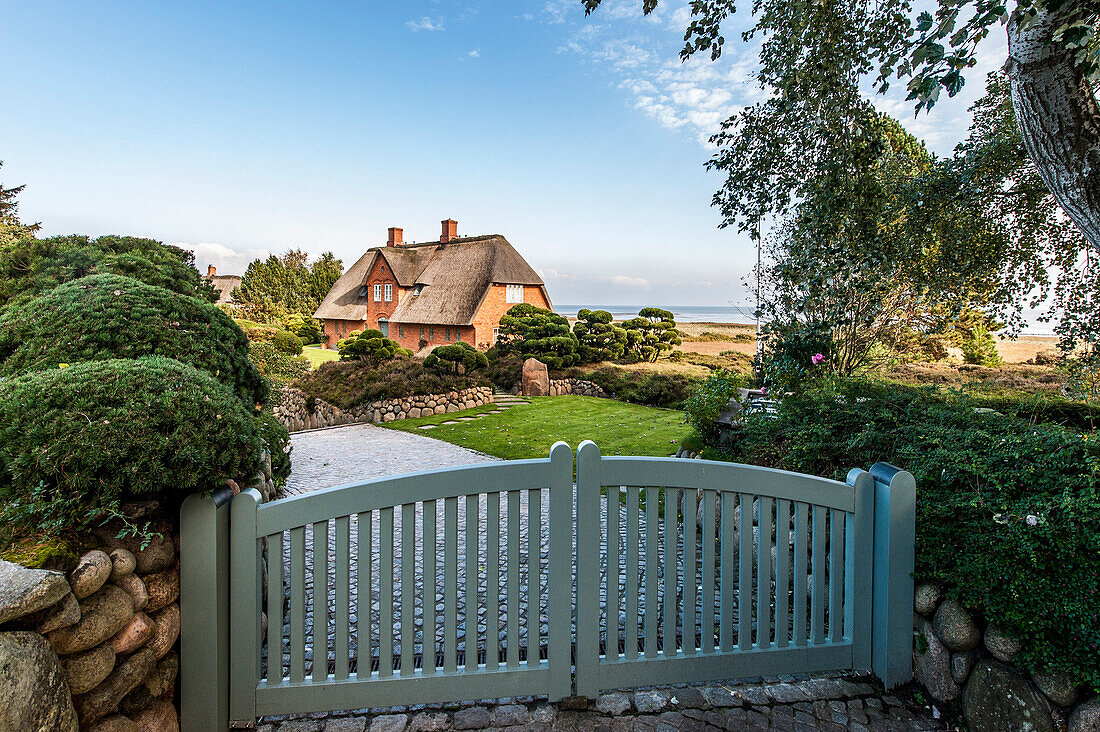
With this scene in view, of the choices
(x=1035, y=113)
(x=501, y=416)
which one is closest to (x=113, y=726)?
(x=1035, y=113)

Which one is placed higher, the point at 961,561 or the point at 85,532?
the point at 85,532

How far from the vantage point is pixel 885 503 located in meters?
2.33

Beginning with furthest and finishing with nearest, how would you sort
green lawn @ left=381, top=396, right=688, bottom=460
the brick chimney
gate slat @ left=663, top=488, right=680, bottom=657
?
the brick chimney, green lawn @ left=381, top=396, right=688, bottom=460, gate slat @ left=663, top=488, right=680, bottom=657

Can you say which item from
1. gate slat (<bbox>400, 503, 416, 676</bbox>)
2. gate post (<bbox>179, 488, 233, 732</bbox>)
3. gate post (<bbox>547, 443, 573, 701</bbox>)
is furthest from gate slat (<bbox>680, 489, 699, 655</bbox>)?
gate post (<bbox>179, 488, 233, 732</bbox>)

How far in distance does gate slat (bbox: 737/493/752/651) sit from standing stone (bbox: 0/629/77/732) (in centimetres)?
248

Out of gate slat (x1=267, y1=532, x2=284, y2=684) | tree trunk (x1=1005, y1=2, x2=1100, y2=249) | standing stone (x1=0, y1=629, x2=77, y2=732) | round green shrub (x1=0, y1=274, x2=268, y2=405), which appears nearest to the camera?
standing stone (x1=0, y1=629, x2=77, y2=732)

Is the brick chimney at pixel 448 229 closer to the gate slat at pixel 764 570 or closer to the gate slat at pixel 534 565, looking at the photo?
the gate slat at pixel 534 565

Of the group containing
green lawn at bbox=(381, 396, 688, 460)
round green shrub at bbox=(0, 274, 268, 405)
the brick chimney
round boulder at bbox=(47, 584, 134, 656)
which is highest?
the brick chimney

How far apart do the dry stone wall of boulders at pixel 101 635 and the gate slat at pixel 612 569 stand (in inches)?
67.5

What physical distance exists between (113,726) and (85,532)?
2.07ft

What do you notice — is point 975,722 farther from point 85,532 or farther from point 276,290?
point 276,290

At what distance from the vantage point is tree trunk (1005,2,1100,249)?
111 inches

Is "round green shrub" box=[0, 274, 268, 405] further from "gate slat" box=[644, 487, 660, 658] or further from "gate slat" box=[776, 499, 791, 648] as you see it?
"gate slat" box=[776, 499, 791, 648]

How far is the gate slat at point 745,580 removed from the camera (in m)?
2.36
